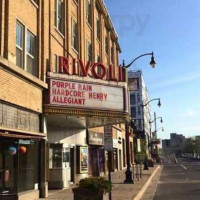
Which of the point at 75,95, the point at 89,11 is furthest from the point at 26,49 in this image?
the point at 89,11

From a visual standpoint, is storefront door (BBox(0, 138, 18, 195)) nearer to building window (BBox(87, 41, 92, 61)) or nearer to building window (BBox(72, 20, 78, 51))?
building window (BBox(72, 20, 78, 51))

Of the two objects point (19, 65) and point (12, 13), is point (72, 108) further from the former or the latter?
point (12, 13)

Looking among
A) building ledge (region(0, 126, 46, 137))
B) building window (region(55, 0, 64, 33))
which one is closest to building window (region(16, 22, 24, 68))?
building ledge (region(0, 126, 46, 137))

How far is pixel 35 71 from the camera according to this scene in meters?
19.4

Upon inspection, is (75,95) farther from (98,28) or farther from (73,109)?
(98,28)

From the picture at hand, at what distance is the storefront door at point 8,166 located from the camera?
51.7ft

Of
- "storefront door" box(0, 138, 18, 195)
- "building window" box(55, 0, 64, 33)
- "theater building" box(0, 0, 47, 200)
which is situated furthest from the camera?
"building window" box(55, 0, 64, 33)

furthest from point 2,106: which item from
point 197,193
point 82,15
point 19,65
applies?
point 82,15

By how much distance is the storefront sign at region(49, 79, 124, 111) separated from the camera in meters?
20.0

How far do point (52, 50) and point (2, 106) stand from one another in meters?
7.50

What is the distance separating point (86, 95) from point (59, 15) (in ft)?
21.0

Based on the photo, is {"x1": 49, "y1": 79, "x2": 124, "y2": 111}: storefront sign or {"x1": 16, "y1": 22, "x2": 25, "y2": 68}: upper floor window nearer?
{"x1": 16, "y1": 22, "x2": 25, "y2": 68}: upper floor window

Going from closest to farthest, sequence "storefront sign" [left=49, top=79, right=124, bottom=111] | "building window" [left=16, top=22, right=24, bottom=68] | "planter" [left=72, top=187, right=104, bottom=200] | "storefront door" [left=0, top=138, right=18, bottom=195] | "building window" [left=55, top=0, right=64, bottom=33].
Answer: "planter" [left=72, top=187, right=104, bottom=200] < "storefront door" [left=0, top=138, right=18, bottom=195] < "building window" [left=16, top=22, right=24, bottom=68] < "storefront sign" [left=49, top=79, right=124, bottom=111] < "building window" [left=55, top=0, right=64, bottom=33]

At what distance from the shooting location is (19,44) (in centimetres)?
1769
